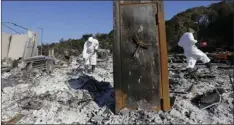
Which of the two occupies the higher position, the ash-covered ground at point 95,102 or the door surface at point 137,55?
the door surface at point 137,55

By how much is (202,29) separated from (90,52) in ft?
39.9

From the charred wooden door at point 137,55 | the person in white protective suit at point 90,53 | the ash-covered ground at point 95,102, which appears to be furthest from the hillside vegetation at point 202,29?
the charred wooden door at point 137,55

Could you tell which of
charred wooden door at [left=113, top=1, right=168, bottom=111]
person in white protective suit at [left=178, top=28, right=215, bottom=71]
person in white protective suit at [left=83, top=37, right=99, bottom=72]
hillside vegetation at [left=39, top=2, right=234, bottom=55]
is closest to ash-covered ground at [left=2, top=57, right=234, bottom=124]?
charred wooden door at [left=113, top=1, right=168, bottom=111]

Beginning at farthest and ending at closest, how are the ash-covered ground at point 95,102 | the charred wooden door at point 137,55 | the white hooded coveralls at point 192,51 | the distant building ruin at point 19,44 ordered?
1. the distant building ruin at point 19,44
2. the white hooded coveralls at point 192,51
3. the charred wooden door at point 137,55
4. the ash-covered ground at point 95,102

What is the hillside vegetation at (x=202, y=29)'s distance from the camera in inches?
735

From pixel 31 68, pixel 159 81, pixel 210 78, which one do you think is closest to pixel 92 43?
pixel 31 68

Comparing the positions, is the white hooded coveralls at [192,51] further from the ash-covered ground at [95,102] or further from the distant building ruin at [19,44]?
the distant building ruin at [19,44]

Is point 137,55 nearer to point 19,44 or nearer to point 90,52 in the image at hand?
point 90,52

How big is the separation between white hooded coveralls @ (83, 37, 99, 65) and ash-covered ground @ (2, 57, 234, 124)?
1805 mm

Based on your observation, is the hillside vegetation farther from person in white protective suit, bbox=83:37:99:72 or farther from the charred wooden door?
the charred wooden door

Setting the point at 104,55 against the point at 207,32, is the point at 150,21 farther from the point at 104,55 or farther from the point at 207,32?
the point at 207,32

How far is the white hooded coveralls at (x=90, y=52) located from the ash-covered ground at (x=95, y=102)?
1.81 meters

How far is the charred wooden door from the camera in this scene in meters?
6.24

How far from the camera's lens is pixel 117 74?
629 cm
